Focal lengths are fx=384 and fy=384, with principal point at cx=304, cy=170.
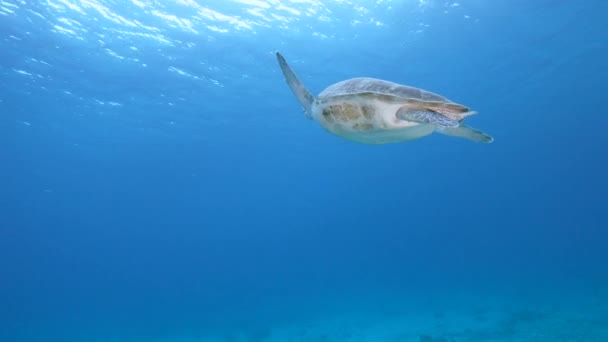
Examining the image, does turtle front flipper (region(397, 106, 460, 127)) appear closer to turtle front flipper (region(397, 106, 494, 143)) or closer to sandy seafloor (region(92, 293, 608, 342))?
turtle front flipper (region(397, 106, 494, 143))

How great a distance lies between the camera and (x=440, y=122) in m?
3.46

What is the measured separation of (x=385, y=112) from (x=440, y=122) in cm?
73

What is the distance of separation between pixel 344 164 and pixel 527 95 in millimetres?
29029

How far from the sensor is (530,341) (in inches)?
455

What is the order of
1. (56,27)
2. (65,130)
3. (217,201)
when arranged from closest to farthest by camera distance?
(56,27) < (65,130) < (217,201)

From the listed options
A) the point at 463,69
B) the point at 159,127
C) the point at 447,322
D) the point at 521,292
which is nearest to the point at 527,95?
the point at 463,69

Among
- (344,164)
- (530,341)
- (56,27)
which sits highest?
(344,164)

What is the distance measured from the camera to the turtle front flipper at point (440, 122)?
11.4 ft

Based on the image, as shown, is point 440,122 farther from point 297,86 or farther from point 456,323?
point 456,323

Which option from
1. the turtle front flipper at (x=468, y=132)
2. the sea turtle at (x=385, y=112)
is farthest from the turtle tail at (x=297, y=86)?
the turtle front flipper at (x=468, y=132)

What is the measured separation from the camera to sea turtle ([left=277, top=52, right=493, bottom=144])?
376 cm

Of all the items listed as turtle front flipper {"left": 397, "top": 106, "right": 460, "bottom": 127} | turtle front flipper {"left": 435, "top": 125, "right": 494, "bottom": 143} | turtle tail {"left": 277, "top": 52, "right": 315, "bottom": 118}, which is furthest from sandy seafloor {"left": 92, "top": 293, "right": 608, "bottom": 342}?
turtle tail {"left": 277, "top": 52, "right": 315, "bottom": 118}

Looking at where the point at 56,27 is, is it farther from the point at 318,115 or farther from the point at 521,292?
the point at 521,292

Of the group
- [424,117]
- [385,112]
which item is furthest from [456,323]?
[424,117]
